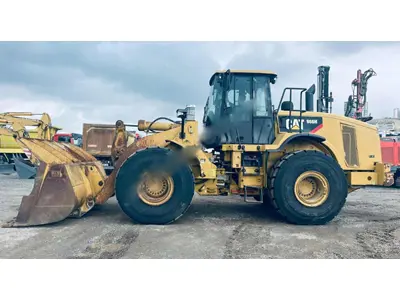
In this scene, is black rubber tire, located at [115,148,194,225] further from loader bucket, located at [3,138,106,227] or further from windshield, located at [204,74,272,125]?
windshield, located at [204,74,272,125]

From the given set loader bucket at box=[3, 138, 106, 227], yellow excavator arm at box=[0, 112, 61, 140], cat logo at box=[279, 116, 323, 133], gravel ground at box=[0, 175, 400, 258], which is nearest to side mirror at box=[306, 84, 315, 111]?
cat logo at box=[279, 116, 323, 133]

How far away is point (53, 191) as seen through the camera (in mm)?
5488

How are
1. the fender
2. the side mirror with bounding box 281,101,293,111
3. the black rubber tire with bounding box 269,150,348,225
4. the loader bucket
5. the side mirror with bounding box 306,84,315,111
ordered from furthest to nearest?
the side mirror with bounding box 281,101,293,111, the side mirror with bounding box 306,84,315,111, the fender, the black rubber tire with bounding box 269,150,348,225, the loader bucket

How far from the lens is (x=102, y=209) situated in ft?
22.7

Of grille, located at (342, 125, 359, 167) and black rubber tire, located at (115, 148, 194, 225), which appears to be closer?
black rubber tire, located at (115, 148, 194, 225)

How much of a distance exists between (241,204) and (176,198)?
2.74 m

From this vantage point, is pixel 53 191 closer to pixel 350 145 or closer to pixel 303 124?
pixel 303 124

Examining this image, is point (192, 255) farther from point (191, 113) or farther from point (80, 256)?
point (191, 113)

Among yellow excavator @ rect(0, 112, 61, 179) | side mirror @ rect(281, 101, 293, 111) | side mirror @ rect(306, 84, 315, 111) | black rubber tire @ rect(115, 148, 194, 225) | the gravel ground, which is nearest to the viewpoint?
the gravel ground

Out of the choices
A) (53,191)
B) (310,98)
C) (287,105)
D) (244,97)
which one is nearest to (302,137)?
(287,105)

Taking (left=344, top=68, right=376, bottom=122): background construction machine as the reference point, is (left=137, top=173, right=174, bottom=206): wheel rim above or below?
below

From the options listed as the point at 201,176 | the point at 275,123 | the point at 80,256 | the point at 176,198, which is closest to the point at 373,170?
the point at 275,123

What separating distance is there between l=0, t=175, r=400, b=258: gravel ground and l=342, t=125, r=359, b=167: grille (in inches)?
43.7

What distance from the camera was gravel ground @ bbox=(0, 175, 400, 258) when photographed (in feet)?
14.2
